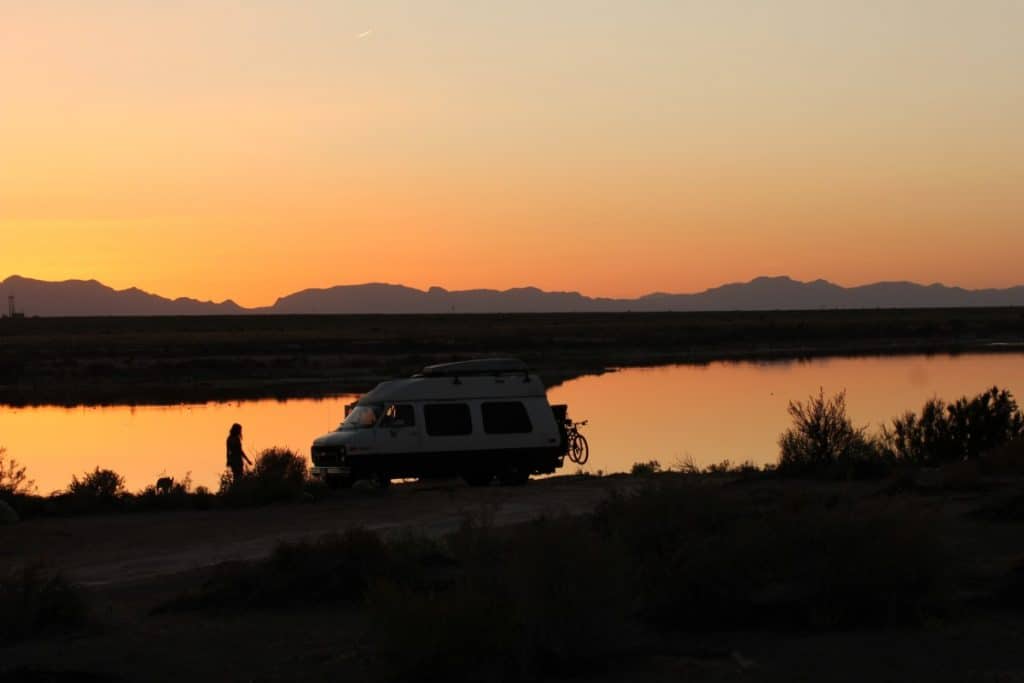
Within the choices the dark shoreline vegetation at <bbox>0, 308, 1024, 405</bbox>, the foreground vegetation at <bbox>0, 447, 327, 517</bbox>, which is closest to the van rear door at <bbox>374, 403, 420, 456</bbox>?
the foreground vegetation at <bbox>0, 447, 327, 517</bbox>

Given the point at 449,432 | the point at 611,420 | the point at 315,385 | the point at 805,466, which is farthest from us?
the point at 315,385

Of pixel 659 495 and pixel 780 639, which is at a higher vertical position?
pixel 659 495

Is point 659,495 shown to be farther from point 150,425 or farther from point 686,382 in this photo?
point 686,382

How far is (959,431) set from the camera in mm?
27328

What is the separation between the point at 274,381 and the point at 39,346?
4258cm

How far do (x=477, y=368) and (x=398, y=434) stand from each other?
6.13 ft

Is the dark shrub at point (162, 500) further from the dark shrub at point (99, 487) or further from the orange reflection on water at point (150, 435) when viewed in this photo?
the orange reflection on water at point (150, 435)

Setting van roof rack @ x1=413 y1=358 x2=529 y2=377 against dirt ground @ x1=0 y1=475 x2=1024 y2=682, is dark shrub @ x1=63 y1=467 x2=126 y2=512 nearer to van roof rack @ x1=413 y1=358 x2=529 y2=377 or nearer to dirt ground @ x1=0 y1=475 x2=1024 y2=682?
dirt ground @ x1=0 y1=475 x2=1024 y2=682

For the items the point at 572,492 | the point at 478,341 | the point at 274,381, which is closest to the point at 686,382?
the point at 274,381

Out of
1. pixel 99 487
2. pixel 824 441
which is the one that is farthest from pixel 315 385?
pixel 99 487

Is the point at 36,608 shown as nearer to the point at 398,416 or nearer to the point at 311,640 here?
the point at 311,640

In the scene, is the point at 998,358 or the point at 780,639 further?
the point at 998,358

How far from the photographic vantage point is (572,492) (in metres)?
20.5

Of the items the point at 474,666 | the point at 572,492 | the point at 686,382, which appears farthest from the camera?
the point at 686,382
